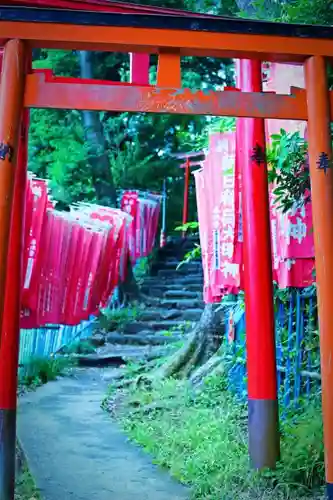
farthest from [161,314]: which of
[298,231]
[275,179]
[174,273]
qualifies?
[275,179]

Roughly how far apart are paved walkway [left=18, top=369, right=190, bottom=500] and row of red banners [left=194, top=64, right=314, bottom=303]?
196 cm

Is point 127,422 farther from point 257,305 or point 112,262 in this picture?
point 112,262

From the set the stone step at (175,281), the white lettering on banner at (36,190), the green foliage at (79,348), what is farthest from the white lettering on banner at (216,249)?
the stone step at (175,281)

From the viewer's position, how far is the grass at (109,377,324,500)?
4.37m

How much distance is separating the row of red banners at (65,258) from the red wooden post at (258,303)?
3.18 m

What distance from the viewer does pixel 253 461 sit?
4609mm

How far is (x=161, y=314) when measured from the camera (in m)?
14.0

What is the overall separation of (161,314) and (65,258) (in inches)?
225

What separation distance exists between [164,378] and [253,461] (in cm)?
446

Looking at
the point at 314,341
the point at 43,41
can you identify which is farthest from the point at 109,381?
the point at 43,41

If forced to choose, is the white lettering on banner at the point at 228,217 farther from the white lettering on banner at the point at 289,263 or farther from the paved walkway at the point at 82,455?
the paved walkway at the point at 82,455

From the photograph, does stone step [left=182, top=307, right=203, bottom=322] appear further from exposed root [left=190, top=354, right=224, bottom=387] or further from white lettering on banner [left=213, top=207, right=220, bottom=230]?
white lettering on banner [left=213, top=207, right=220, bottom=230]

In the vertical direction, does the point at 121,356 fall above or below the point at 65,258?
below

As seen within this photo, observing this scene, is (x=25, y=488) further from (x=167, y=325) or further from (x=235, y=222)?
(x=167, y=325)
